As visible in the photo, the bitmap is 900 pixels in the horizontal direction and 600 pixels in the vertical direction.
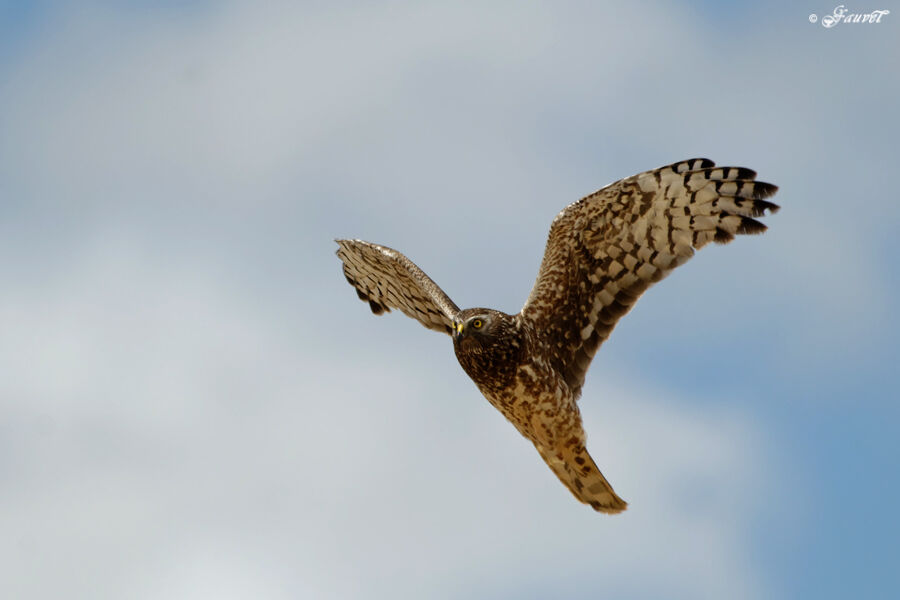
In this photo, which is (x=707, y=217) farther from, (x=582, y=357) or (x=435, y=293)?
(x=435, y=293)

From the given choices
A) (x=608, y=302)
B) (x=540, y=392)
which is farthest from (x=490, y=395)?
(x=608, y=302)

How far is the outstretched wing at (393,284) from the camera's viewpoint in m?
14.5

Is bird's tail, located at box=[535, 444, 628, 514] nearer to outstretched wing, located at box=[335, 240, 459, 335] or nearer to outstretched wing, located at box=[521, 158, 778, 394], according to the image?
outstretched wing, located at box=[521, 158, 778, 394]

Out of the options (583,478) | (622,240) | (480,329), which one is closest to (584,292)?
(622,240)

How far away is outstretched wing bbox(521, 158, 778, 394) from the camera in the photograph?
13547 millimetres

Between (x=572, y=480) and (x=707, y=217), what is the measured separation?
2.67 metres

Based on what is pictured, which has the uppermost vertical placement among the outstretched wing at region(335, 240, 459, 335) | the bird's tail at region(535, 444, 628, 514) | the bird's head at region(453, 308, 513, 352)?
the outstretched wing at region(335, 240, 459, 335)

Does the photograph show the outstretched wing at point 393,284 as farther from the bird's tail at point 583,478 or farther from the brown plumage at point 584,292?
the bird's tail at point 583,478

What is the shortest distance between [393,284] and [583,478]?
294 cm

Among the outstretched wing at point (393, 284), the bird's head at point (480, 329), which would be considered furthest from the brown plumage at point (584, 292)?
the outstretched wing at point (393, 284)

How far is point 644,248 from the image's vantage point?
13.8 metres

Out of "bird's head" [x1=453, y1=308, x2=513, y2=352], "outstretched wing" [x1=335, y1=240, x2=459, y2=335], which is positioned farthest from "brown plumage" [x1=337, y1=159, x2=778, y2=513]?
"outstretched wing" [x1=335, y1=240, x2=459, y2=335]

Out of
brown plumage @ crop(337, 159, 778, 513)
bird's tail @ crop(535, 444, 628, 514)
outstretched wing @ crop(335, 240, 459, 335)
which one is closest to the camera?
brown plumage @ crop(337, 159, 778, 513)

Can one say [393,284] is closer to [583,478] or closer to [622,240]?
[622,240]
